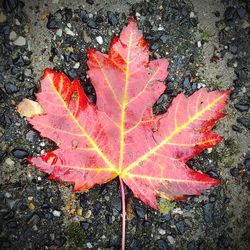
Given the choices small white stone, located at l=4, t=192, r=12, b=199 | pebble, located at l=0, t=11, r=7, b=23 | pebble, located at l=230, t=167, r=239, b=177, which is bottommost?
pebble, located at l=230, t=167, r=239, b=177

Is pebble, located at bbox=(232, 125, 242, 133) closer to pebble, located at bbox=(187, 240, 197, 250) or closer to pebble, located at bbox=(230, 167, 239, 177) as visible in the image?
pebble, located at bbox=(230, 167, 239, 177)

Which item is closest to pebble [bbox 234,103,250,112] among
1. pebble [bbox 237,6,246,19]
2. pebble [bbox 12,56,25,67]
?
pebble [bbox 237,6,246,19]

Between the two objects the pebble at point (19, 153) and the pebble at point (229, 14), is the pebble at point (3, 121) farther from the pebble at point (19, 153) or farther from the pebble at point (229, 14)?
the pebble at point (229, 14)

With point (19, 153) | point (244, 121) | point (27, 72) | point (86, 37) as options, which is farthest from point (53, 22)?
point (244, 121)

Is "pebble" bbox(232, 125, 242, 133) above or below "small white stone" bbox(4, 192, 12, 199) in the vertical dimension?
above

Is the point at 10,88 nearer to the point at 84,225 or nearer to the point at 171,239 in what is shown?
the point at 84,225

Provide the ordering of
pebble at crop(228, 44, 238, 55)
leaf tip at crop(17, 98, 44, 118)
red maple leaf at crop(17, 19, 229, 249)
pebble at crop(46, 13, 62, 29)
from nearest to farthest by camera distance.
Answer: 1. red maple leaf at crop(17, 19, 229, 249)
2. leaf tip at crop(17, 98, 44, 118)
3. pebble at crop(46, 13, 62, 29)
4. pebble at crop(228, 44, 238, 55)

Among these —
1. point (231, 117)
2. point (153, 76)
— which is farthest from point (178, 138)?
point (231, 117)

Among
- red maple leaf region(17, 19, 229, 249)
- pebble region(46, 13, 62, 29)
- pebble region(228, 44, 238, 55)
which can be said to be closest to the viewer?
red maple leaf region(17, 19, 229, 249)

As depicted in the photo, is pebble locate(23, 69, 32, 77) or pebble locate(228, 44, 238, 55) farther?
pebble locate(228, 44, 238, 55)
